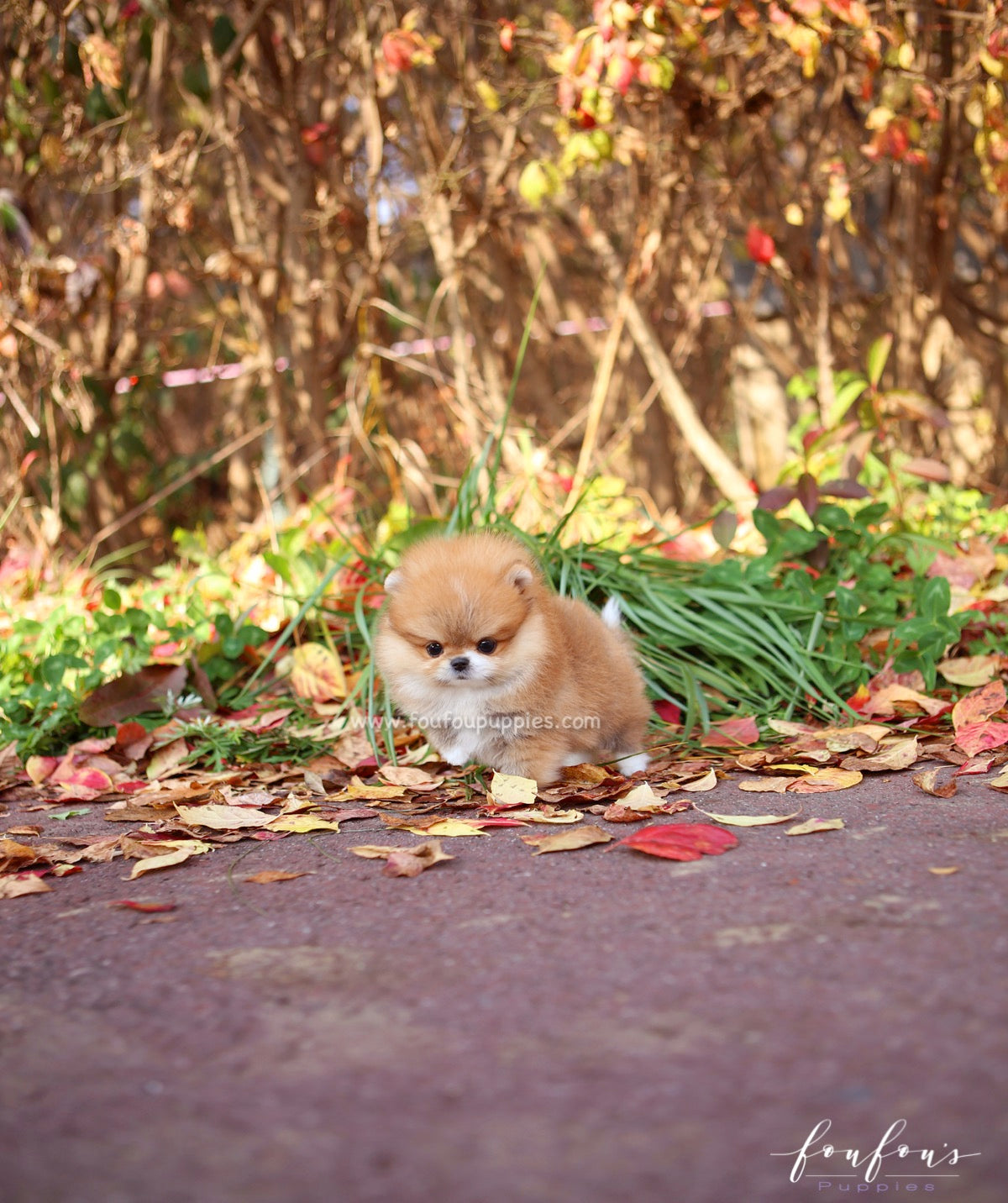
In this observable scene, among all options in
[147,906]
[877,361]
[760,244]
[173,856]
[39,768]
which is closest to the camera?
[147,906]

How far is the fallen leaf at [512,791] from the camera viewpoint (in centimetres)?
254

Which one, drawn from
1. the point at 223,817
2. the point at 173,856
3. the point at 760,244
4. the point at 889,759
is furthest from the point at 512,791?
the point at 760,244

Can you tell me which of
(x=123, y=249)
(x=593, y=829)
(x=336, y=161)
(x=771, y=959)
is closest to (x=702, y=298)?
(x=336, y=161)

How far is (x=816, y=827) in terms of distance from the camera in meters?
2.14

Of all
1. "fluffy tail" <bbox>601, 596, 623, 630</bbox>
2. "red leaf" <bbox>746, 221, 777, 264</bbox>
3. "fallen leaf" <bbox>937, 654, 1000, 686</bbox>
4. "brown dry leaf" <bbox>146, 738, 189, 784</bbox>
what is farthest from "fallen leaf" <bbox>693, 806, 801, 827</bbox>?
"red leaf" <bbox>746, 221, 777, 264</bbox>

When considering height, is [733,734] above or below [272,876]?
below

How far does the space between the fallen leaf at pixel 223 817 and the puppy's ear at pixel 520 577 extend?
0.83 metres

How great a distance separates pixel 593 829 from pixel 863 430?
8.51 feet

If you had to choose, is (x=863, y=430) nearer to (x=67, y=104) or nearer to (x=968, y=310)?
(x=968, y=310)

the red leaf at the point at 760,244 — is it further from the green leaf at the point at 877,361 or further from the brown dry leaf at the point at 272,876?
the brown dry leaf at the point at 272,876

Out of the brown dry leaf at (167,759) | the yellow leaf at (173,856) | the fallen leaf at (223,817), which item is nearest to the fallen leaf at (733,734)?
the fallen leaf at (223,817)

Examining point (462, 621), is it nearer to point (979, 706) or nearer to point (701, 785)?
point (701, 785)

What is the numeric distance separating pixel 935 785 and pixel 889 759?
24cm

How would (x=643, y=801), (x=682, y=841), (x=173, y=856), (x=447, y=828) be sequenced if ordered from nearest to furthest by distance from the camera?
(x=682, y=841) < (x=173, y=856) < (x=447, y=828) < (x=643, y=801)
